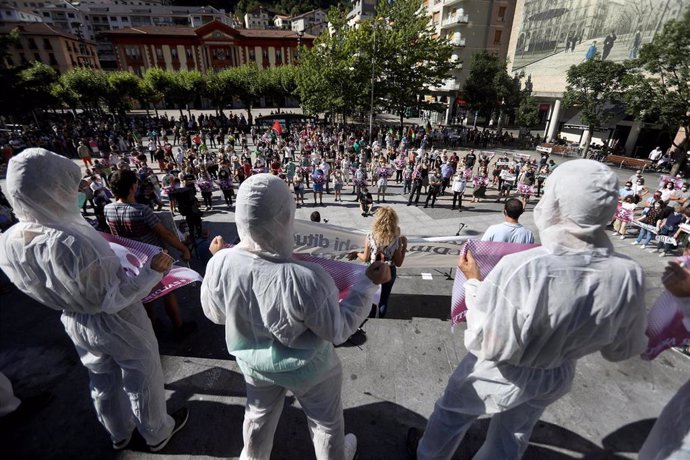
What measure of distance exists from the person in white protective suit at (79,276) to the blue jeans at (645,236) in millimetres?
10474

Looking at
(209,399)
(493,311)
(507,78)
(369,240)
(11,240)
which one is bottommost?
(209,399)

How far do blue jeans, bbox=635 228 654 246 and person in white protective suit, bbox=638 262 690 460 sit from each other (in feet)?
27.2

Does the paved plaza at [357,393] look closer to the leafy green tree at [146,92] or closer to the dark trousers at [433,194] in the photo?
the dark trousers at [433,194]

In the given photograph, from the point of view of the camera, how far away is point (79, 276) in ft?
6.67

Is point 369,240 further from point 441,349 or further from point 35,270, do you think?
point 35,270

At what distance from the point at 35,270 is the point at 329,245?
11.1ft

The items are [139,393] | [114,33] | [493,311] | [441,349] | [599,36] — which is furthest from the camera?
[114,33]

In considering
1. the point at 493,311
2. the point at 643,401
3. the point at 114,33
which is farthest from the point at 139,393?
the point at 114,33

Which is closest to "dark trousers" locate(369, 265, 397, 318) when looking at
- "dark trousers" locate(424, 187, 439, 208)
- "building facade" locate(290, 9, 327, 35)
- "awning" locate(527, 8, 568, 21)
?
"dark trousers" locate(424, 187, 439, 208)

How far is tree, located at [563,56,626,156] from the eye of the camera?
18922 mm

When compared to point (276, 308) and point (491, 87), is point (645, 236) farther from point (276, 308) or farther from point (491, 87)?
point (491, 87)

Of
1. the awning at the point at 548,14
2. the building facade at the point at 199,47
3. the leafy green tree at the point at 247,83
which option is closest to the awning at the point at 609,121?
the awning at the point at 548,14

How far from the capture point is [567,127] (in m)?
27.3

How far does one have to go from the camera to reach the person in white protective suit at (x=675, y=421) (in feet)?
5.51
